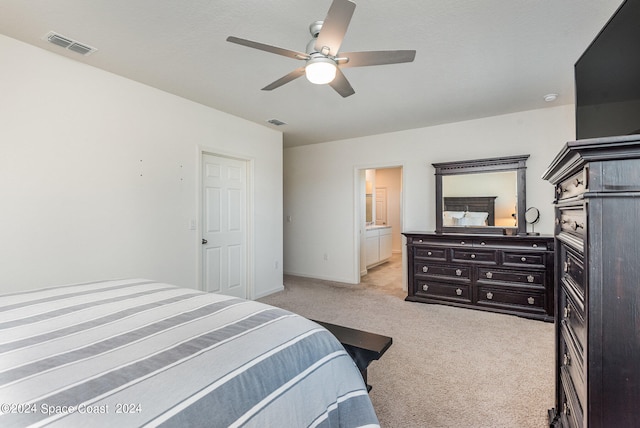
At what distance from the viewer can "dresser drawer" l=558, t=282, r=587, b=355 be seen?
97cm

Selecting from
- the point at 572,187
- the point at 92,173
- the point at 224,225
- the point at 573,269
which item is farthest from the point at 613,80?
the point at 224,225

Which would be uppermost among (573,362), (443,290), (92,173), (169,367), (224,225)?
(92,173)

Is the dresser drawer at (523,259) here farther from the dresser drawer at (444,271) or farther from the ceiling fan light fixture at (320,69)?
the ceiling fan light fixture at (320,69)

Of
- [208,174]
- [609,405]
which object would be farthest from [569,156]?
[208,174]

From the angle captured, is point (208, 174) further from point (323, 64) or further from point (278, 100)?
point (323, 64)

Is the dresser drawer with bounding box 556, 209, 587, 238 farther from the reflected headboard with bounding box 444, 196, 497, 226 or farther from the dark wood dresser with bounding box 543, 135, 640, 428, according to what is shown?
the reflected headboard with bounding box 444, 196, 497, 226

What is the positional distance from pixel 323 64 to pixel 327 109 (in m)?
2.03

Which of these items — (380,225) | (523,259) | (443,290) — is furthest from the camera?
(380,225)

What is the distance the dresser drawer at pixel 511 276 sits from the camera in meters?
3.38

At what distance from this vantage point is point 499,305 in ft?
11.7

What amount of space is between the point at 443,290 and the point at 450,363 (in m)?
1.61

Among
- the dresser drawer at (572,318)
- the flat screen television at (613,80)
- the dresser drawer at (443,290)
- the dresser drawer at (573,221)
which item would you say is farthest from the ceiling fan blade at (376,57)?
the dresser drawer at (443,290)

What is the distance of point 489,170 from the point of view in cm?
398

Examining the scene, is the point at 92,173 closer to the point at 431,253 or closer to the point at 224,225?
the point at 224,225
